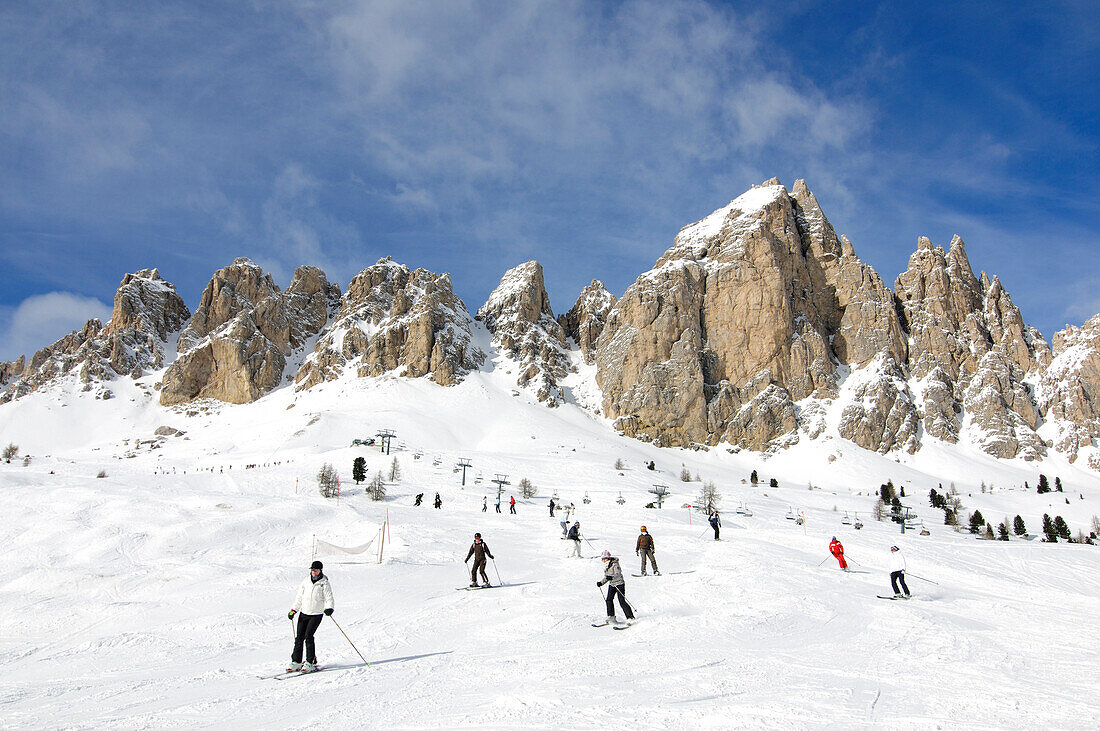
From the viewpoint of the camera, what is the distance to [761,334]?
10956cm

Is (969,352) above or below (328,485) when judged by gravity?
above

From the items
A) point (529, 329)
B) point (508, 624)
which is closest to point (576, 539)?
point (508, 624)

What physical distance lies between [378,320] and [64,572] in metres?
118

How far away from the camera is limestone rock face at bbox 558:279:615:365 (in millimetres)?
136125

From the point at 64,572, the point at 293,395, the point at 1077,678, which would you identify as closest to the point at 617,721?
the point at 1077,678

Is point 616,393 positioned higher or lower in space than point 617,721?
higher

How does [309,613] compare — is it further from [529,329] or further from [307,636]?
[529,329]

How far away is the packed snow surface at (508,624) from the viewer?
265 inches

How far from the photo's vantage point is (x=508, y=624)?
11.2 metres

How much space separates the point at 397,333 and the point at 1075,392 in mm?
115547

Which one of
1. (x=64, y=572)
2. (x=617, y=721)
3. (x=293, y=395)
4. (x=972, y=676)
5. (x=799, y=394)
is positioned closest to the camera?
(x=617, y=721)

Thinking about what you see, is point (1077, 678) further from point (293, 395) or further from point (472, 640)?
point (293, 395)

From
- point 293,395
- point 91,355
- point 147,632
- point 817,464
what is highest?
point 91,355

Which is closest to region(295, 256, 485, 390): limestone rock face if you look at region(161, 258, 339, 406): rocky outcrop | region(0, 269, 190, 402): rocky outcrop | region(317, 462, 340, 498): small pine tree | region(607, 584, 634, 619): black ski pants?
region(161, 258, 339, 406): rocky outcrop
